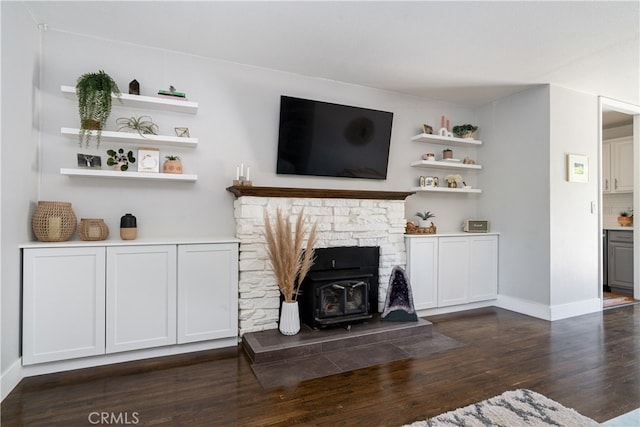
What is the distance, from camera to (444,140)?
13.6 feet

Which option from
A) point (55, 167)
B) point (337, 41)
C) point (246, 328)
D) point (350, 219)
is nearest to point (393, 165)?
point (350, 219)

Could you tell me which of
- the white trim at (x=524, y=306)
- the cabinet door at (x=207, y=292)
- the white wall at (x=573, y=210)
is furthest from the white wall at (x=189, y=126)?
the white trim at (x=524, y=306)

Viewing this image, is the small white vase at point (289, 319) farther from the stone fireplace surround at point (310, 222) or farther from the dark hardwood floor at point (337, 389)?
the dark hardwood floor at point (337, 389)

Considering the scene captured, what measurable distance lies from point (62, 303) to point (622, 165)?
7.13 m

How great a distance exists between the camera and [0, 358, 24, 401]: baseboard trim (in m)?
2.05

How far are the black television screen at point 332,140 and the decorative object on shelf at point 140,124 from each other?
1177 millimetres

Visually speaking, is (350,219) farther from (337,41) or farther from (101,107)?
(101,107)

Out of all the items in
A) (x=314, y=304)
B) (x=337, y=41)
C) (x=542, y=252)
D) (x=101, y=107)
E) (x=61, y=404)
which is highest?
(x=337, y=41)

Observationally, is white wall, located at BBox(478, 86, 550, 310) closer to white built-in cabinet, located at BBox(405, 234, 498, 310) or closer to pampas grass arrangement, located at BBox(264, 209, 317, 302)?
white built-in cabinet, located at BBox(405, 234, 498, 310)

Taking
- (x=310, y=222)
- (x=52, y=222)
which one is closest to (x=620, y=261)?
(x=310, y=222)

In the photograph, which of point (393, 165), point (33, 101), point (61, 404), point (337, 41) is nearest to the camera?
point (61, 404)

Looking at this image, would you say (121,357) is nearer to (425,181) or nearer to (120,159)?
(120,159)

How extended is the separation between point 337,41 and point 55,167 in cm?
255

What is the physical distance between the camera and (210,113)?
3.25 m
